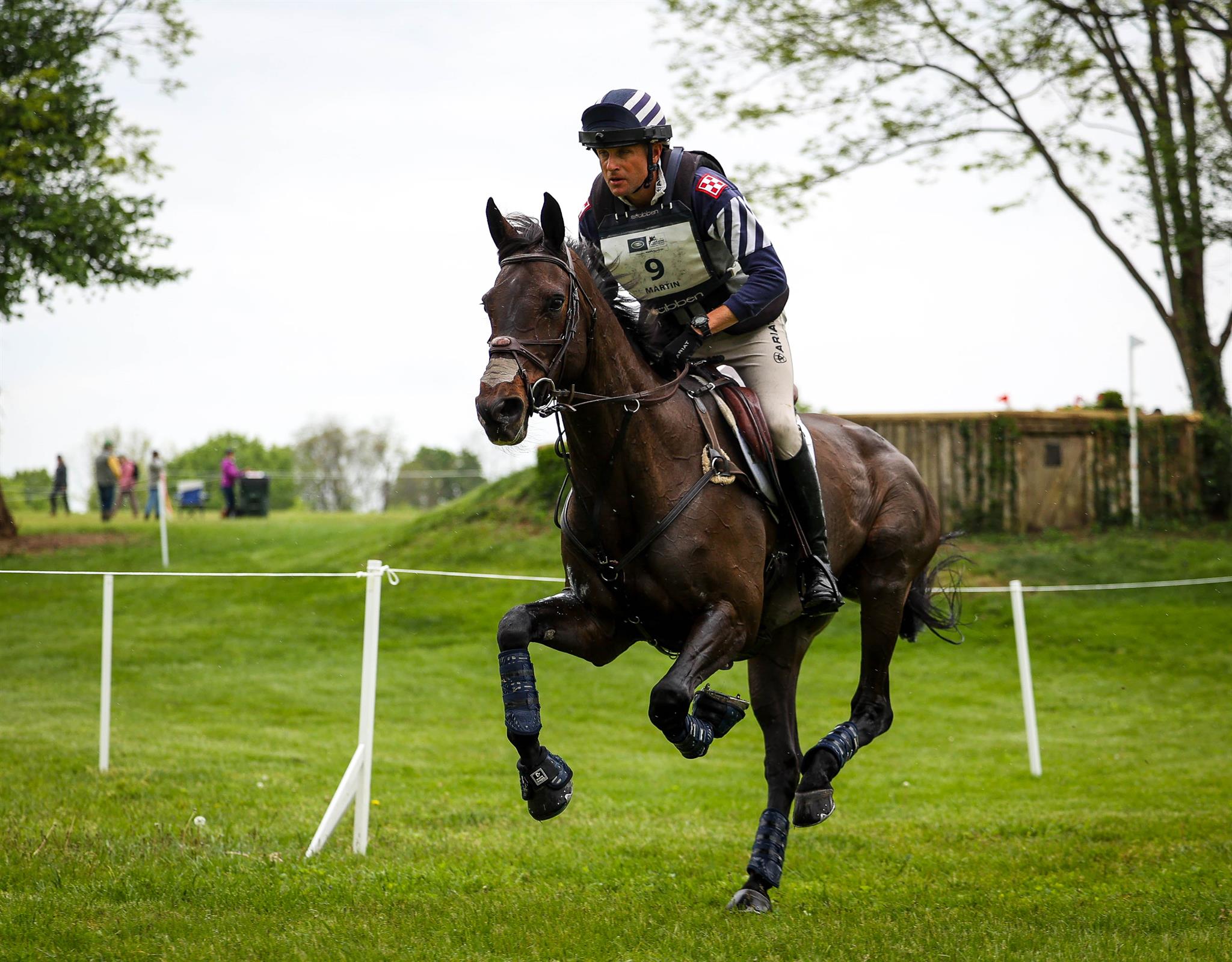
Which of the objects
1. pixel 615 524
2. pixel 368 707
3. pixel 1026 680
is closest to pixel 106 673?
pixel 368 707

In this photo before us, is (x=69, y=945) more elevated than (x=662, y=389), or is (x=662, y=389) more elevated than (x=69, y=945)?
(x=662, y=389)

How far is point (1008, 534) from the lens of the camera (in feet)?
71.7

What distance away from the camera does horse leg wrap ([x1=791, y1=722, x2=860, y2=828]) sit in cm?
539

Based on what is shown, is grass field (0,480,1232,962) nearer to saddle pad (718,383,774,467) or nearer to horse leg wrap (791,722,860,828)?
horse leg wrap (791,722,860,828)

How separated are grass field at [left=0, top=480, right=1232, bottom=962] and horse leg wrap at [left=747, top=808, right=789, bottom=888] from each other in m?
0.24

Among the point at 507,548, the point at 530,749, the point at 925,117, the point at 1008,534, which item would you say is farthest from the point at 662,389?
the point at 925,117

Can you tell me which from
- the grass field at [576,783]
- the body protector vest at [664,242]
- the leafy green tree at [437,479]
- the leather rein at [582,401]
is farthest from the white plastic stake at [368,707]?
the leafy green tree at [437,479]

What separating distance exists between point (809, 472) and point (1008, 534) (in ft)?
57.7

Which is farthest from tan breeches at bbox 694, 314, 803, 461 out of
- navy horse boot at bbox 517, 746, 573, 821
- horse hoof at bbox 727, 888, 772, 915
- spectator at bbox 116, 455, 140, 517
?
spectator at bbox 116, 455, 140, 517

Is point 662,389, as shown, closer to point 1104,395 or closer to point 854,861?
point 854,861

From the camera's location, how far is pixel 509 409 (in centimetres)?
398

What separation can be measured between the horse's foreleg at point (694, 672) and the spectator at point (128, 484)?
26606 mm

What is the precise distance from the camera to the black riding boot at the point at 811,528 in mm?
5430

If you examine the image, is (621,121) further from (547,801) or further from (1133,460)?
(1133,460)
